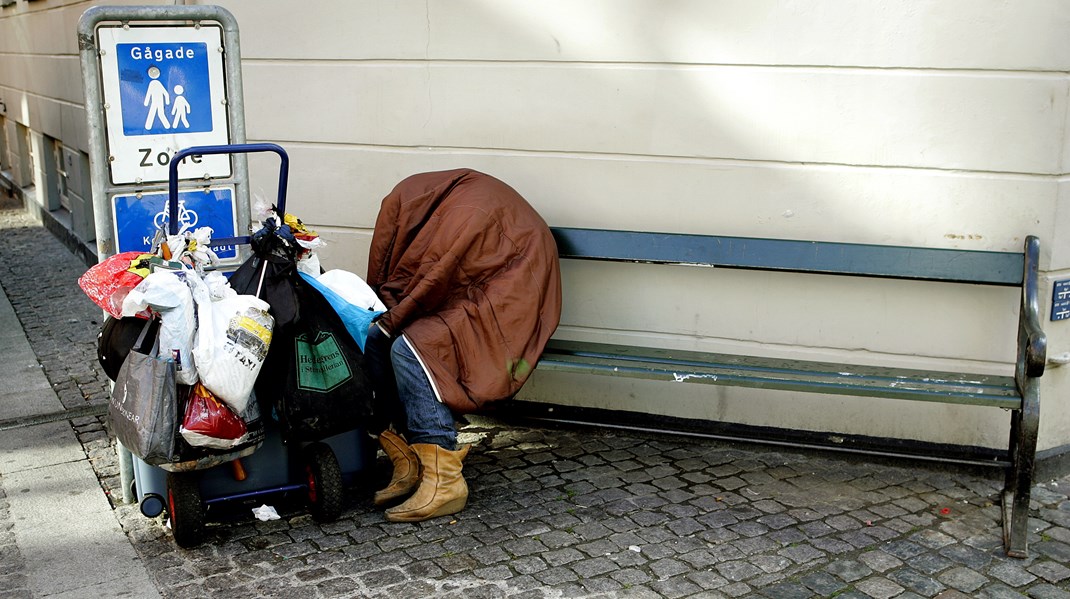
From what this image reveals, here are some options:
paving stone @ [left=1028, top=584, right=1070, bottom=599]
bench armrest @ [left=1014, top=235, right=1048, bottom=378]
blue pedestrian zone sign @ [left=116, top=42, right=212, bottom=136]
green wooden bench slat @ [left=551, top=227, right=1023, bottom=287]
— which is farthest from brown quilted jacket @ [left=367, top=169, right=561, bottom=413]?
paving stone @ [left=1028, top=584, right=1070, bottom=599]

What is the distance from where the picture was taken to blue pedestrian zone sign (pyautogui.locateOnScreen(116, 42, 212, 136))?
4.17 m

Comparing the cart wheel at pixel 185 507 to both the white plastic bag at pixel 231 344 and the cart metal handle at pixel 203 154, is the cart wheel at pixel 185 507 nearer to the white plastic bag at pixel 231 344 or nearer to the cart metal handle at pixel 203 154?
the white plastic bag at pixel 231 344

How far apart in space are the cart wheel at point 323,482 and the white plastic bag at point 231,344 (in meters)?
0.45

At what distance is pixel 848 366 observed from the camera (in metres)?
4.65

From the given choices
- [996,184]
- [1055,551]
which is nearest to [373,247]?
[996,184]

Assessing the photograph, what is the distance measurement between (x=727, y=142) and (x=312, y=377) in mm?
2153

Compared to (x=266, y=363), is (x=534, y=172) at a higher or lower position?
higher

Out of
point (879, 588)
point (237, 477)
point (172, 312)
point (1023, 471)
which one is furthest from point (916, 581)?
point (172, 312)

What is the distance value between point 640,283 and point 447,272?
3.73ft

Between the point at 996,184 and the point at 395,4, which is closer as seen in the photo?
the point at 996,184

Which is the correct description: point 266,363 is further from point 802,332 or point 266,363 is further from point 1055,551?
point 1055,551

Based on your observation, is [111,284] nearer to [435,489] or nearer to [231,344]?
[231,344]

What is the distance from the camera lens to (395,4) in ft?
17.5

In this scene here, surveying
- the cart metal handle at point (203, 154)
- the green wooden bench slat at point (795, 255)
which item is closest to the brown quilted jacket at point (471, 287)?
the green wooden bench slat at point (795, 255)
